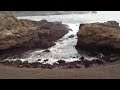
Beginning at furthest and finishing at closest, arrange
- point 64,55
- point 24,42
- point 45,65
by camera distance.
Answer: point 24,42
point 64,55
point 45,65

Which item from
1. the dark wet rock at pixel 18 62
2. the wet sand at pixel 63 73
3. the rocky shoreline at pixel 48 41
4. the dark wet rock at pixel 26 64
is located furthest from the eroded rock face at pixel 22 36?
the wet sand at pixel 63 73

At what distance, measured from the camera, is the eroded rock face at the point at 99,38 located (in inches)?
603

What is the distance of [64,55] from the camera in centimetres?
1557

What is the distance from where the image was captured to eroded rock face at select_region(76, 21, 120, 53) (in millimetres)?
15312

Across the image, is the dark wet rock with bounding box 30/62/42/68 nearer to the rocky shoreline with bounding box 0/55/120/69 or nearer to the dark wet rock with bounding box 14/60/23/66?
the rocky shoreline with bounding box 0/55/120/69

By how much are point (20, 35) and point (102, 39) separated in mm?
5530

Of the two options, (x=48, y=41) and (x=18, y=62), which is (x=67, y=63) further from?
(x=48, y=41)

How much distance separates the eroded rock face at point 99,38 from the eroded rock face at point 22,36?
8.03 feet

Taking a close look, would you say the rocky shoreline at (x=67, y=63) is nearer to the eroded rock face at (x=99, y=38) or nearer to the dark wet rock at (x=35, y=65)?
the dark wet rock at (x=35, y=65)

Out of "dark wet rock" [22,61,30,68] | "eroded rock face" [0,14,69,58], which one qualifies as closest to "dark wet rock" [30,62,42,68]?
"dark wet rock" [22,61,30,68]

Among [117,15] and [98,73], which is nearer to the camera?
[98,73]

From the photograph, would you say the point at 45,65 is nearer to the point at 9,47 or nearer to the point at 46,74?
the point at 46,74
